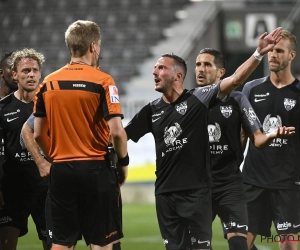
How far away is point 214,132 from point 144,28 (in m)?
17.8

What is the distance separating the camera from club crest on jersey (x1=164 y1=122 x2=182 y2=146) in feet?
22.9

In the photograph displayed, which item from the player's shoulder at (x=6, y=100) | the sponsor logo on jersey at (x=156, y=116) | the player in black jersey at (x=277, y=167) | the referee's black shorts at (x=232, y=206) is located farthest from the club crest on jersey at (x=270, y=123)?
the player's shoulder at (x=6, y=100)

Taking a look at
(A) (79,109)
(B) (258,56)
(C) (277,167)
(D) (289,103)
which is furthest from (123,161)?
(D) (289,103)

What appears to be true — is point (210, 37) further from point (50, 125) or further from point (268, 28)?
point (50, 125)

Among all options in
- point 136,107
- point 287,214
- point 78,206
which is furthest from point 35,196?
point 136,107

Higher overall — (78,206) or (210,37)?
(210,37)

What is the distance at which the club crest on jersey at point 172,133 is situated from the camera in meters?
Answer: 6.96

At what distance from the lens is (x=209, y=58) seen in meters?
7.62

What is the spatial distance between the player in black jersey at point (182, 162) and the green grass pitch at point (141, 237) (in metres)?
3.53

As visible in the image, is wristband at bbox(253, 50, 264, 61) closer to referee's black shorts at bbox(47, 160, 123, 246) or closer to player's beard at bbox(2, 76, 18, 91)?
referee's black shorts at bbox(47, 160, 123, 246)

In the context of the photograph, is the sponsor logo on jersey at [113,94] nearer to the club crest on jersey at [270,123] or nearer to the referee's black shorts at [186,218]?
the referee's black shorts at [186,218]

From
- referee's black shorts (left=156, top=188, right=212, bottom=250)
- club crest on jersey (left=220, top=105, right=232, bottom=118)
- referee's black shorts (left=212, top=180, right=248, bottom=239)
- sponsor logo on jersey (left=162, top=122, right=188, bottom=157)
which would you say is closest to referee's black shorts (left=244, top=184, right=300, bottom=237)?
referee's black shorts (left=212, top=180, right=248, bottom=239)

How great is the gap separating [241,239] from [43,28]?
62.7 ft

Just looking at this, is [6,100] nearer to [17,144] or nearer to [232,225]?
[17,144]
